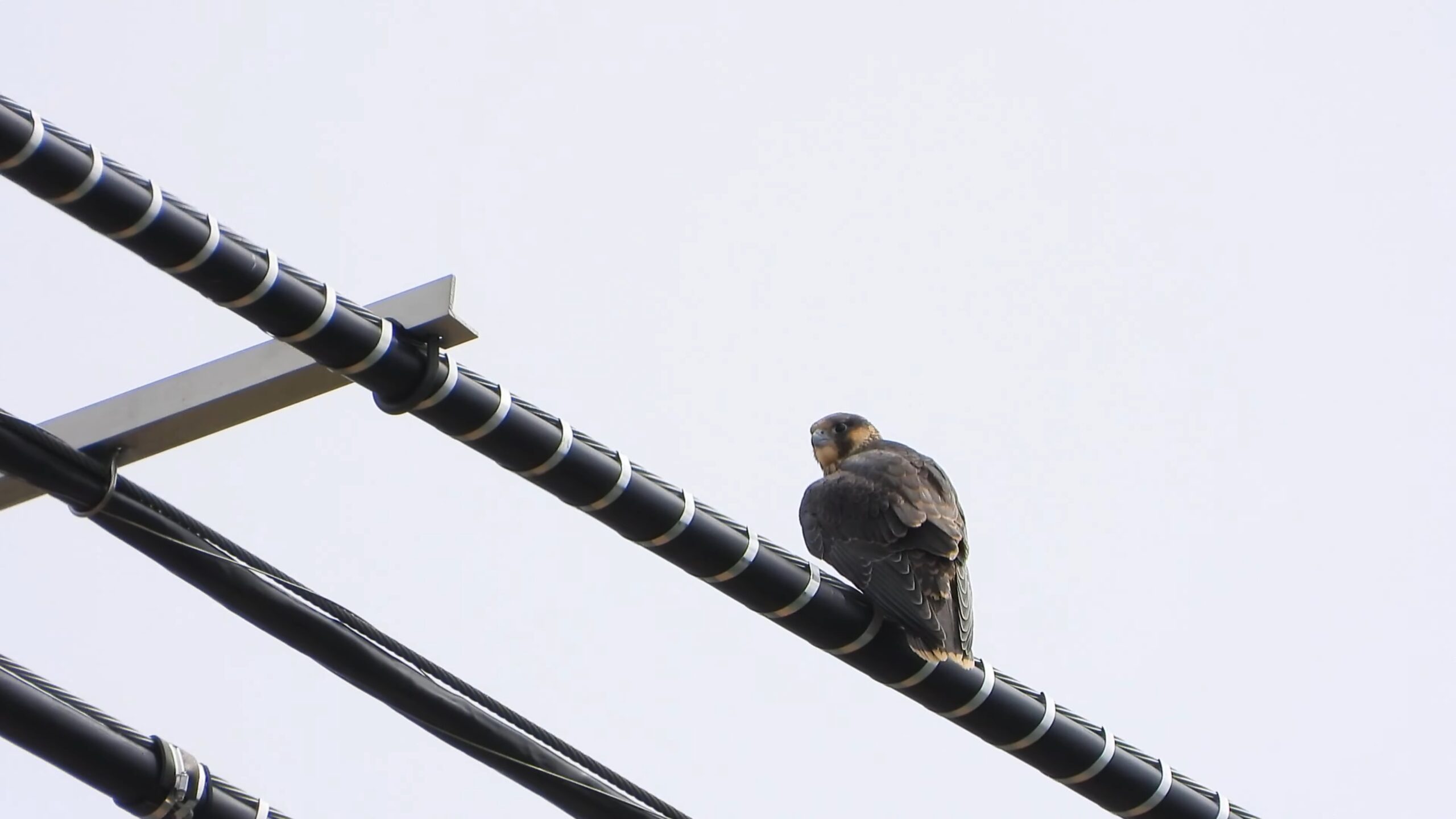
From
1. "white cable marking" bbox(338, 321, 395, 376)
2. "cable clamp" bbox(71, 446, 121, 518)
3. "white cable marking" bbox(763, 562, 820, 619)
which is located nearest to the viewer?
"white cable marking" bbox(338, 321, 395, 376)

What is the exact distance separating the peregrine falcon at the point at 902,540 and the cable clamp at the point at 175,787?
3.35m

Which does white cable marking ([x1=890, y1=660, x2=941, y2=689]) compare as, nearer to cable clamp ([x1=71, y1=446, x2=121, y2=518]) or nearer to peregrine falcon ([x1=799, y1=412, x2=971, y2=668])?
peregrine falcon ([x1=799, y1=412, x2=971, y2=668])

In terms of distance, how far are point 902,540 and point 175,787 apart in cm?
431

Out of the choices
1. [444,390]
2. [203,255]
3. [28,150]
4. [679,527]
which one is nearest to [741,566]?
[679,527]

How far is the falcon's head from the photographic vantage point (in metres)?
13.0

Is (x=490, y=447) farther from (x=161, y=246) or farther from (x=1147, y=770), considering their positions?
(x=1147, y=770)

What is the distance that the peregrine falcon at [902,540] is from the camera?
390 inches

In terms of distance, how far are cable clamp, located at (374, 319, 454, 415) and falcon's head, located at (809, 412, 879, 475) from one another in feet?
16.3

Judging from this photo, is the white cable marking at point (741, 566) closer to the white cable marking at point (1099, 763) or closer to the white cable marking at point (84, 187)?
the white cable marking at point (1099, 763)

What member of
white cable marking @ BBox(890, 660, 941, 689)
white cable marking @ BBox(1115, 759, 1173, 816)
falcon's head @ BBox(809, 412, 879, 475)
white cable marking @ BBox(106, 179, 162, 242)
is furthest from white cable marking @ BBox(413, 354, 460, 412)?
falcon's head @ BBox(809, 412, 879, 475)

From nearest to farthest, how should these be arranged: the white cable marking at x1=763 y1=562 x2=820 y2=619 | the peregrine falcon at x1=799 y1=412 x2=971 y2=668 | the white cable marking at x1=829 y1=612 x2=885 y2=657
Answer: the white cable marking at x1=763 y1=562 x2=820 y2=619 → the white cable marking at x1=829 y1=612 x2=885 y2=657 → the peregrine falcon at x1=799 y1=412 x2=971 y2=668

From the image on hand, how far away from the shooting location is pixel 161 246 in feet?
25.7

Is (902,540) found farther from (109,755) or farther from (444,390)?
(109,755)

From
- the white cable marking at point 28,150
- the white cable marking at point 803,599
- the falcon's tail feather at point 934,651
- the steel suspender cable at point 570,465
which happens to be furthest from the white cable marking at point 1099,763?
the white cable marking at point 28,150
